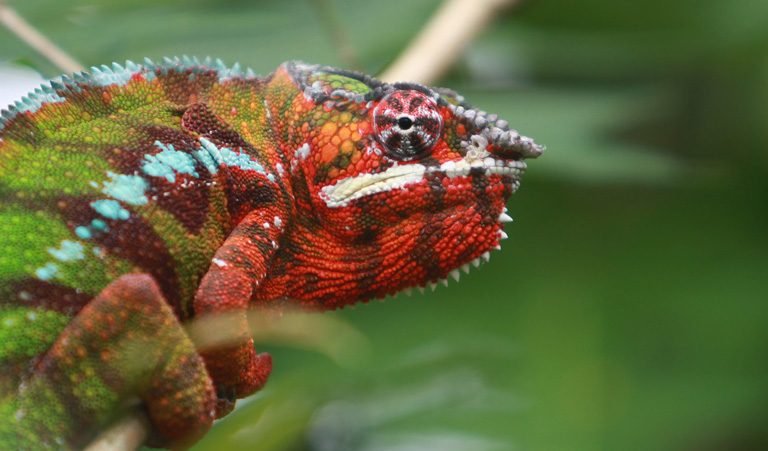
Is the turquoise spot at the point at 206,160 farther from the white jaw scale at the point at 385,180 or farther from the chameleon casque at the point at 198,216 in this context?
the white jaw scale at the point at 385,180

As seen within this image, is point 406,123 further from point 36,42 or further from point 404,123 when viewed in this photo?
point 36,42

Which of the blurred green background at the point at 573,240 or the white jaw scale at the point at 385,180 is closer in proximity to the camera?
the white jaw scale at the point at 385,180

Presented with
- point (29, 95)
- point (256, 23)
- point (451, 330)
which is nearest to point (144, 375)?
point (29, 95)

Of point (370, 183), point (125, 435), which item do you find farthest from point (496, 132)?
point (125, 435)

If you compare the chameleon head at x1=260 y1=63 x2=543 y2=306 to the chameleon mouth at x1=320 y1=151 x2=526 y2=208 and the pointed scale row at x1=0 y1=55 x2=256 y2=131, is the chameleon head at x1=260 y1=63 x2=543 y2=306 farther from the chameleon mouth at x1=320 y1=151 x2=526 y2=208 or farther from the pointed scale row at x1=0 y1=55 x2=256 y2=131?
the pointed scale row at x1=0 y1=55 x2=256 y2=131

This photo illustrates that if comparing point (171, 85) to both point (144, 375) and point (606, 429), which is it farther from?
point (606, 429)

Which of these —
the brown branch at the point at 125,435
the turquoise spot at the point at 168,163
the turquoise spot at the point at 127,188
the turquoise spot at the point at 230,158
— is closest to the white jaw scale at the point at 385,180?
the turquoise spot at the point at 230,158
